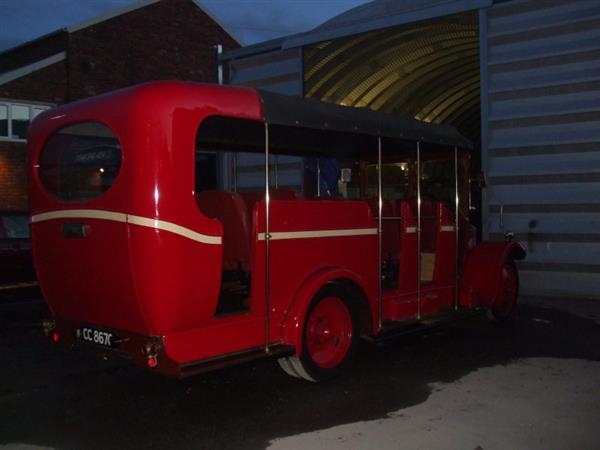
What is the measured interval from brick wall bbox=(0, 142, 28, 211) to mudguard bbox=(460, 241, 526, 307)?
12.9m

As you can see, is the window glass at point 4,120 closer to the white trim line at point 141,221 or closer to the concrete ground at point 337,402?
the concrete ground at point 337,402

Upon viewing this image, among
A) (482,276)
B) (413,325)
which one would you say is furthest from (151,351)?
(482,276)

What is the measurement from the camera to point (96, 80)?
18672 millimetres

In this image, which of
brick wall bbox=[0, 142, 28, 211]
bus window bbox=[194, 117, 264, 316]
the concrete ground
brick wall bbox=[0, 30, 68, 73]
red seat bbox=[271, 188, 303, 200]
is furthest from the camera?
brick wall bbox=[0, 30, 68, 73]

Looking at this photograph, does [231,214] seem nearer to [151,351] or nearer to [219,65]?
[151,351]

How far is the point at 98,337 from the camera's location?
16.3 ft

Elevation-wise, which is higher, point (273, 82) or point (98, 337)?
point (273, 82)

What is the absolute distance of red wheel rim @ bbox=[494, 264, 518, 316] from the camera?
26.3 feet

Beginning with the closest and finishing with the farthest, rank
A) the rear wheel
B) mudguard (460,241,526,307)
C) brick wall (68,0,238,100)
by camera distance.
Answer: mudguard (460,241,526,307) < the rear wheel < brick wall (68,0,238,100)

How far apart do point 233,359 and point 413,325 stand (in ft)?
8.71

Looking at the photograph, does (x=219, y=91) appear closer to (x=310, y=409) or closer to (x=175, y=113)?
(x=175, y=113)

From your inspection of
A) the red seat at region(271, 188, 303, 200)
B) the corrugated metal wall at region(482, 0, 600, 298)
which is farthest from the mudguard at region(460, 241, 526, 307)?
the red seat at region(271, 188, 303, 200)

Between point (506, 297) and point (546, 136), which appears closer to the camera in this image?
point (506, 297)

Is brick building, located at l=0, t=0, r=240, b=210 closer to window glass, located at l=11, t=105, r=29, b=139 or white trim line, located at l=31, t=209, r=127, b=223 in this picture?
window glass, located at l=11, t=105, r=29, b=139
